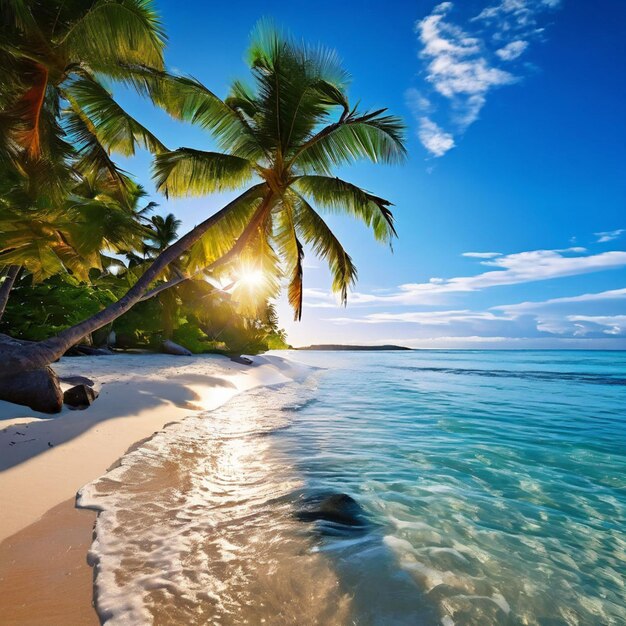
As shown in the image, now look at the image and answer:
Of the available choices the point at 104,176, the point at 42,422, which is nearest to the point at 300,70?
the point at 104,176

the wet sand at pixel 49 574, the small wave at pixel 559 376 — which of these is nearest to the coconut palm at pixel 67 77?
the wet sand at pixel 49 574

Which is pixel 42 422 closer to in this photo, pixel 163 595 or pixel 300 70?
pixel 163 595

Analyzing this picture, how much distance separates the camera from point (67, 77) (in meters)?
8.75

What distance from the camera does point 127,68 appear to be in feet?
27.1

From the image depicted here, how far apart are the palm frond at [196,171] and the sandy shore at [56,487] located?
523 cm

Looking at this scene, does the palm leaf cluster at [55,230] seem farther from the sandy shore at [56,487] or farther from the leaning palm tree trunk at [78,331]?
the sandy shore at [56,487]

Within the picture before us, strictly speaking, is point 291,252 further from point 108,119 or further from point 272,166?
point 108,119

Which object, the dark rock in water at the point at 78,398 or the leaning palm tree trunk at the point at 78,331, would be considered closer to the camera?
the leaning palm tree trunk at the point at 78,331

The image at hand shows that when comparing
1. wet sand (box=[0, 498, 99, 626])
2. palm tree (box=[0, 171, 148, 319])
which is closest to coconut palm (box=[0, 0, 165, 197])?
palm tree (box=[0, 171, 148, 319])

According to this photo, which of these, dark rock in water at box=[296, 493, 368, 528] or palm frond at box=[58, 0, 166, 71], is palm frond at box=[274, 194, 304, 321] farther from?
dark rock in water at box=[296, 493, 368, 528]

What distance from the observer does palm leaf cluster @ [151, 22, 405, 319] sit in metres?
8.38

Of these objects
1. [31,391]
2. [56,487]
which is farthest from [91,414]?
[56,487]

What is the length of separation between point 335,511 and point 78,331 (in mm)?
6262

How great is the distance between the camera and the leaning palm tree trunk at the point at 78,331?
20.9ft
